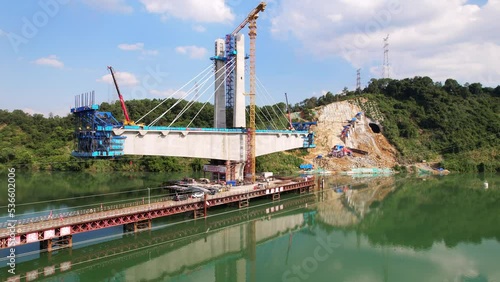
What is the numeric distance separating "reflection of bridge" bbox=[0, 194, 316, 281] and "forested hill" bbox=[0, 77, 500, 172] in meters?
32.1

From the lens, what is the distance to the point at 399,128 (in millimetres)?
84688

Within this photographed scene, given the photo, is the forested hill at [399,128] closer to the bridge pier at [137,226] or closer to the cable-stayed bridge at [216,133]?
the cable-stayed bridge at [216,133]

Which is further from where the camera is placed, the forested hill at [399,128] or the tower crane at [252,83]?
the forested hill at [399,128]

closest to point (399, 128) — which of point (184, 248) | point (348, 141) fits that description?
point (348, 141)

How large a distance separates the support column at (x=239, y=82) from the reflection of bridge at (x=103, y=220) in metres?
10.1

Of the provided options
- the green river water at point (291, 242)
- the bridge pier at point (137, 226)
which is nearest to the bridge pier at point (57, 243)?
the green river water at point (291, 242)

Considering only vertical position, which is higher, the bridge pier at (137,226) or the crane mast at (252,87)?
the crane mast at (252,87)

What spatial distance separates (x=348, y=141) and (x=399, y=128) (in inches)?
616

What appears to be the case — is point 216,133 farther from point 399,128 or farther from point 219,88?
point 399,128

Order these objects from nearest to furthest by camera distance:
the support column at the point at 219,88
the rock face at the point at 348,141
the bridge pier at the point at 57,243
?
the bridge pier at the point at 57,243 < the support column at the point at 219,88 < the rock face at the point at 348,141

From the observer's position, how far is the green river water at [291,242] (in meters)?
23.3

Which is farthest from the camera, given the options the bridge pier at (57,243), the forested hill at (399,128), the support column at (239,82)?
the forested hill at (399,128)

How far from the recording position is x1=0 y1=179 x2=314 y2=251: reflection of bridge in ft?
76.2

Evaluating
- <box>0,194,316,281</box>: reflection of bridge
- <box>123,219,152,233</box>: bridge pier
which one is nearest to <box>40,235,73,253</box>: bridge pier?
<box>0,194,316,281</box>: reflection of bridge
